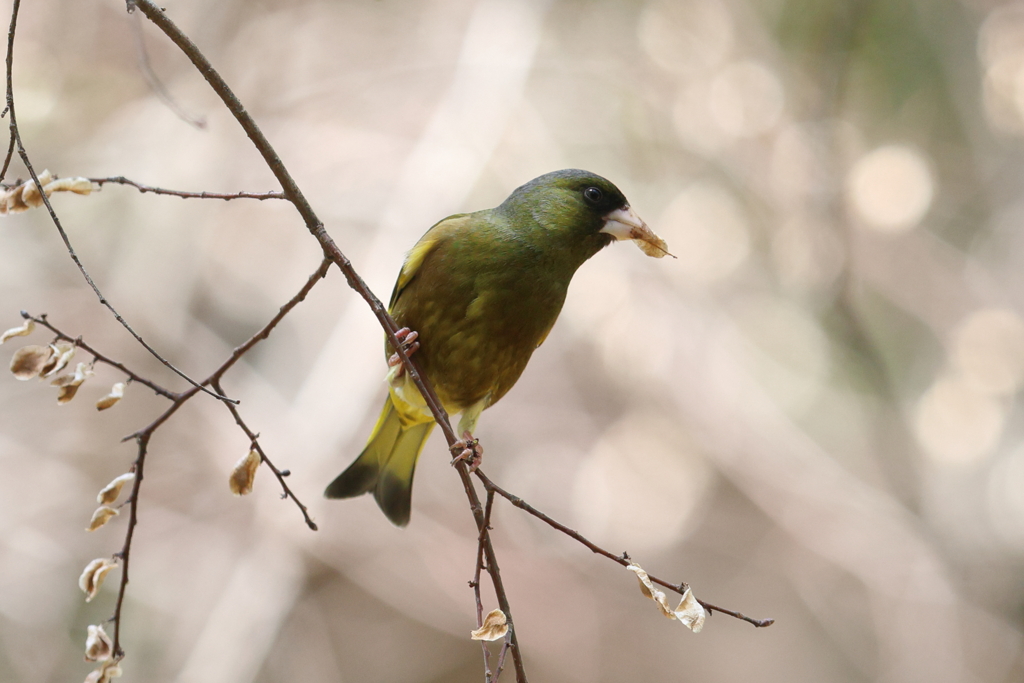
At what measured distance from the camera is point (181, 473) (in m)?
5.32

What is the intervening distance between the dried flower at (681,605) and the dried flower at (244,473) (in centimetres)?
85

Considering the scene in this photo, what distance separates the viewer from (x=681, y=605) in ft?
5.38

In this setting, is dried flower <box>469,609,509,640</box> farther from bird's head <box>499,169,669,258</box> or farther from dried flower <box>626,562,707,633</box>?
bird's head <box>499,169,669,258</box>

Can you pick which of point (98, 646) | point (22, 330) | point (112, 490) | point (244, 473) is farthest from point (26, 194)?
point (98, 646)

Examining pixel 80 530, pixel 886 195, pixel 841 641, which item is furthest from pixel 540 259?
pixel 841 641

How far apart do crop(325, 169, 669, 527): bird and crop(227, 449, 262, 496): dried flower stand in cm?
48

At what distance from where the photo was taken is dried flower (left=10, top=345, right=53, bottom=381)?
66.1 inches

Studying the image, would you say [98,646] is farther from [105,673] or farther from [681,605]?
[681,605]

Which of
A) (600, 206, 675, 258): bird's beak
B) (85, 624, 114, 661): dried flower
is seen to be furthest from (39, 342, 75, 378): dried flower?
(600, 206, 675, 258): bird's beak

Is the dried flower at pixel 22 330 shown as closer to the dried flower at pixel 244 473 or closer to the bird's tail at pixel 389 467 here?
the dried flower at pixel 244 473

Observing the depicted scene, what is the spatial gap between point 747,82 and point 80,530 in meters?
5.46

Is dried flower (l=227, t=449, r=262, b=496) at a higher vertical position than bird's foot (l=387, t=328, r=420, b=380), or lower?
lower

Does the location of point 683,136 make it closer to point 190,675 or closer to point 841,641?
point 841,641

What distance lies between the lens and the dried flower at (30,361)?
Answer: 1678 mm
